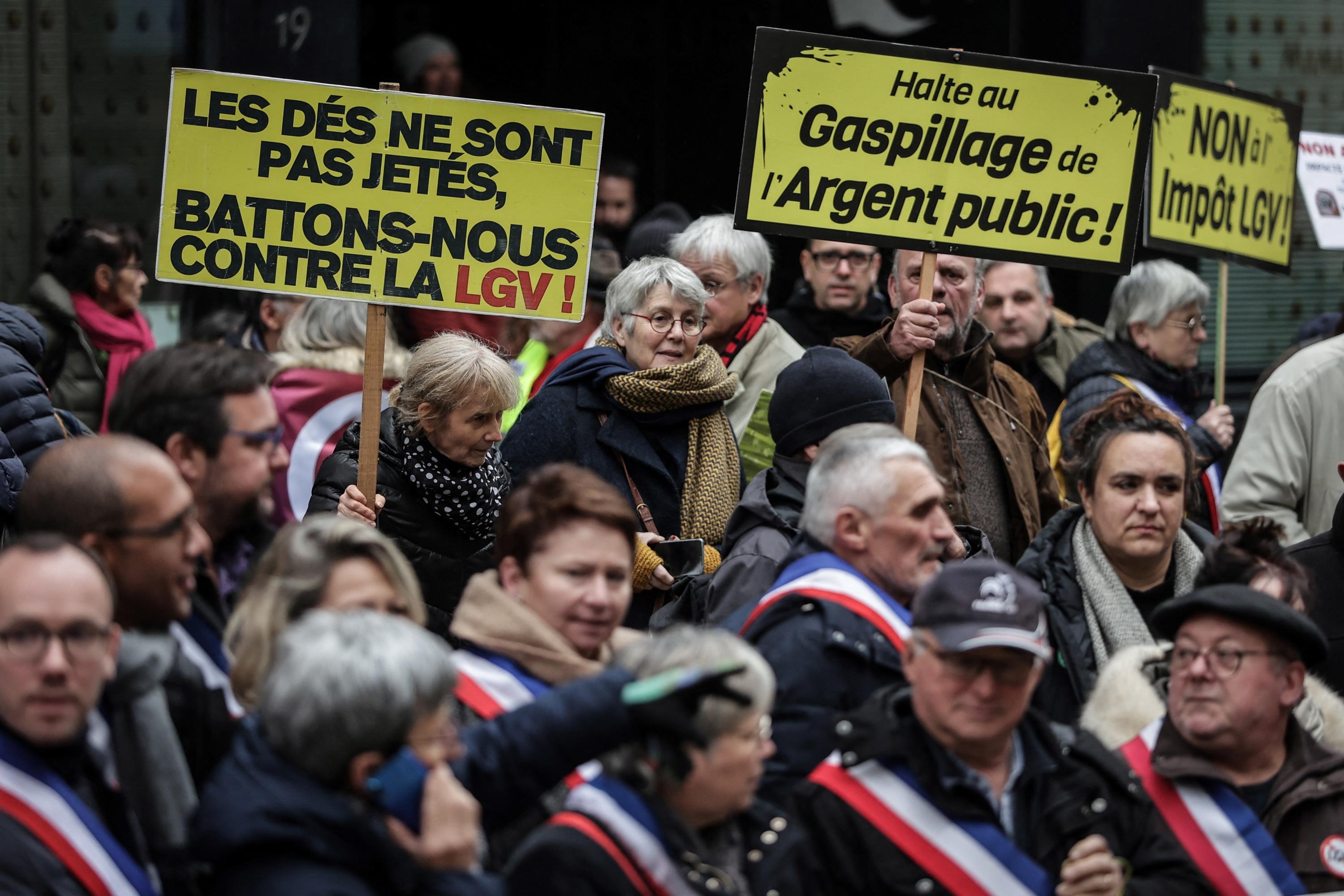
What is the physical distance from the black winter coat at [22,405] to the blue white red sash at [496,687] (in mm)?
2280

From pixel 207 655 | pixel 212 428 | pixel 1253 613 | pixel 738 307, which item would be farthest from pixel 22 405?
pixel 1253 613

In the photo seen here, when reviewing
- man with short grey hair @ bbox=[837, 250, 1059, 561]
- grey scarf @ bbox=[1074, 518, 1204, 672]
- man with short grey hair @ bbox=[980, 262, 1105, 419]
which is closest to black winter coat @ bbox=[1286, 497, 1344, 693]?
grey scarf @ bbox=[1074, 518, 1204, 672]

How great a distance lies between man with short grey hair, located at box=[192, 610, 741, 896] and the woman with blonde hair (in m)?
0.38

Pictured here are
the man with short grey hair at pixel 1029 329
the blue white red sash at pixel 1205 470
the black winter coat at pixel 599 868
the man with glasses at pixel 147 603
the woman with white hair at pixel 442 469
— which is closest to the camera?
the black winter coat at pixel 599 868

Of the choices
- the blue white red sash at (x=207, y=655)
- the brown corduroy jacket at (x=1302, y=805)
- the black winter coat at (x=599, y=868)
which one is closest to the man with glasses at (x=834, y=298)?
the brown corduroy jacket at (x=1302, y=805)

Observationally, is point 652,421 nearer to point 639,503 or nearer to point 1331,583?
point 639,503

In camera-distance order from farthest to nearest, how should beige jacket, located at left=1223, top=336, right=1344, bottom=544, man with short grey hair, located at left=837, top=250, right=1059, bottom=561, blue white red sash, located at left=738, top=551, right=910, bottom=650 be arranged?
1. beige jacket, located at left=1223, top=336, right=1344, bottom=544
2. man with short grey hair, located at left=837, top=250, right=1059, bottom=561
3. blue white red sash, located at left=738, top=551, right=910, bottom=650

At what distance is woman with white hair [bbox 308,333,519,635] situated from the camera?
18.0ft

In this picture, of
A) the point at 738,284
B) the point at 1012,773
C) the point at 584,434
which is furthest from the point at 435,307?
the point at 1012,773

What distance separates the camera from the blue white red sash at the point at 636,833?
3184mm

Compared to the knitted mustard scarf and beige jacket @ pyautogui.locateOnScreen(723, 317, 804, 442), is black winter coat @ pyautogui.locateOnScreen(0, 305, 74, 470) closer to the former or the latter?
the knitted mustard scarf

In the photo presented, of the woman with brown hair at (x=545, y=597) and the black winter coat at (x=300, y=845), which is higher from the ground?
the woman with brown hair at (x=545, y=597)

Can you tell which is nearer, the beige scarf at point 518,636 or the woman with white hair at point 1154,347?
the beige scarf at point 518,636

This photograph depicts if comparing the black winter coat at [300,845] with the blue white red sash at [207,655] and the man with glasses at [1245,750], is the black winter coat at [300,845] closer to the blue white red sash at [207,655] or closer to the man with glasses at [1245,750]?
the blue white red sash at [207,655]
